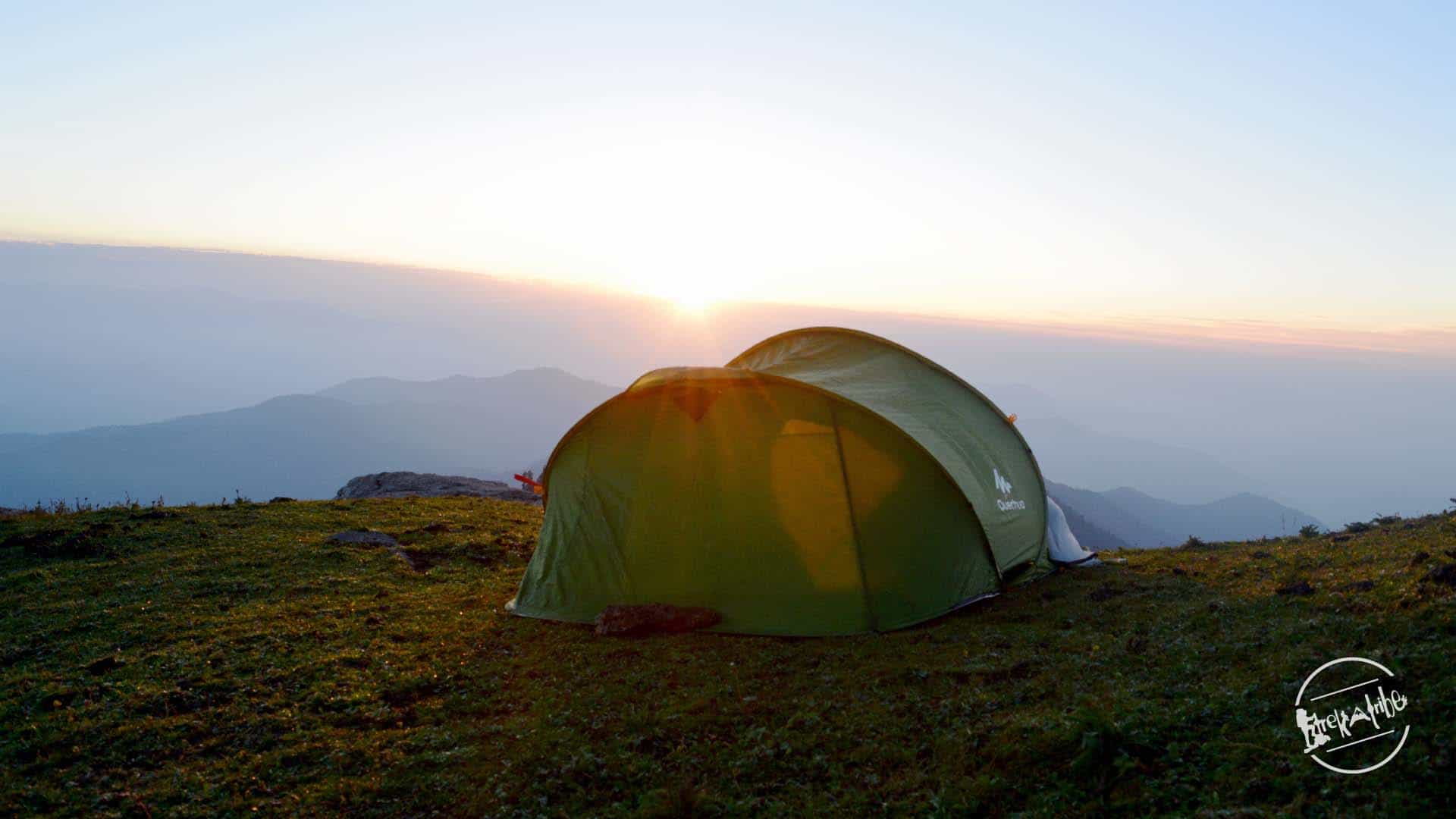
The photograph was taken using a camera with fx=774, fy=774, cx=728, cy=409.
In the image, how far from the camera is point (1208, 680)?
7.43 metres

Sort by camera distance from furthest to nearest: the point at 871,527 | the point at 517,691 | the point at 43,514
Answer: the point at 43,514, the point at 871,527, the point at 517,691

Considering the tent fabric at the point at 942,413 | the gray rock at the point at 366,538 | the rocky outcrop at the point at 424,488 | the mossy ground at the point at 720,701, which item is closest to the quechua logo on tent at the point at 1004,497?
the tent fabric at the point at 942,413

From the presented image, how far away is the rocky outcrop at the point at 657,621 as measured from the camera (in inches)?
456

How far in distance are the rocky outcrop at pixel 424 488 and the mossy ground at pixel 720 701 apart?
43.1ft

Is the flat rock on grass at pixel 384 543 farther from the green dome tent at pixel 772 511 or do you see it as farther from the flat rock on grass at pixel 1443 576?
the flat rock on grass at pixel 1443 576

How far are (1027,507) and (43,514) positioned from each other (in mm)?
23005

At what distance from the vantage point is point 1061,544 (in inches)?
591

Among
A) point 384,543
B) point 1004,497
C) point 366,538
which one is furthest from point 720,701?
point 366,538

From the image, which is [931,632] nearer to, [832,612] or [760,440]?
[832,612]

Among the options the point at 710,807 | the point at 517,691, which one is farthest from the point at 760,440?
the point at 710,807

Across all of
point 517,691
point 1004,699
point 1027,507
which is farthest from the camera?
point 1027,507

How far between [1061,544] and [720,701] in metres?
8.96

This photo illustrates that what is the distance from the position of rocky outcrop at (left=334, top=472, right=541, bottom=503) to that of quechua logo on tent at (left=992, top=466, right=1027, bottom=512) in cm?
1750

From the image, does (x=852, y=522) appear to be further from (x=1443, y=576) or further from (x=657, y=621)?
(x=1443, y=576)
